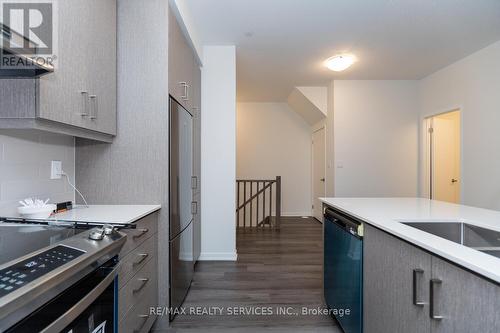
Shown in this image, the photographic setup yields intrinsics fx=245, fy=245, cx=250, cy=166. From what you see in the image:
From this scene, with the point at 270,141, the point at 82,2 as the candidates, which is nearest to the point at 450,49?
the point at 270,141

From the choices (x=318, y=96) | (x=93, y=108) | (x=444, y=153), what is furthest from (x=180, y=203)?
(x=444, y=153)

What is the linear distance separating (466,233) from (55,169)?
2.46 meters

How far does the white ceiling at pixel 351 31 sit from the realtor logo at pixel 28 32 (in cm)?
149

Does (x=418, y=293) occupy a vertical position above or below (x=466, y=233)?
below

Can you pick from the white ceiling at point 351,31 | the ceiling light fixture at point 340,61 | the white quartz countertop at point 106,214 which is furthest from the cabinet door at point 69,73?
the ceiling light fixture at point 340,61

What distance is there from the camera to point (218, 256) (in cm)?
300

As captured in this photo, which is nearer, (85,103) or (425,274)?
(425,274)

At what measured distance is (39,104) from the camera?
1.09 meters

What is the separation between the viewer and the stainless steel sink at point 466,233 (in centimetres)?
119

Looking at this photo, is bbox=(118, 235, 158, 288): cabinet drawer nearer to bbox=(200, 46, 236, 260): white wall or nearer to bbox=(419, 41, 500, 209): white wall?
bbox=(200, 46, 236, 260): white wall

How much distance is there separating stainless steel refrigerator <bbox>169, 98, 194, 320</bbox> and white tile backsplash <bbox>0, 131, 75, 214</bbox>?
705 millimetres

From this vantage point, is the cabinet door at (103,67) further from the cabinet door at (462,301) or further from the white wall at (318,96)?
the white wall at (318,96)

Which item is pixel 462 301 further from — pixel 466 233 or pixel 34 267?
pixel 34 267

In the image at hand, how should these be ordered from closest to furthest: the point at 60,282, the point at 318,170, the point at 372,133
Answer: the point at 60,282
the point at 372,133
the point at 318,170
